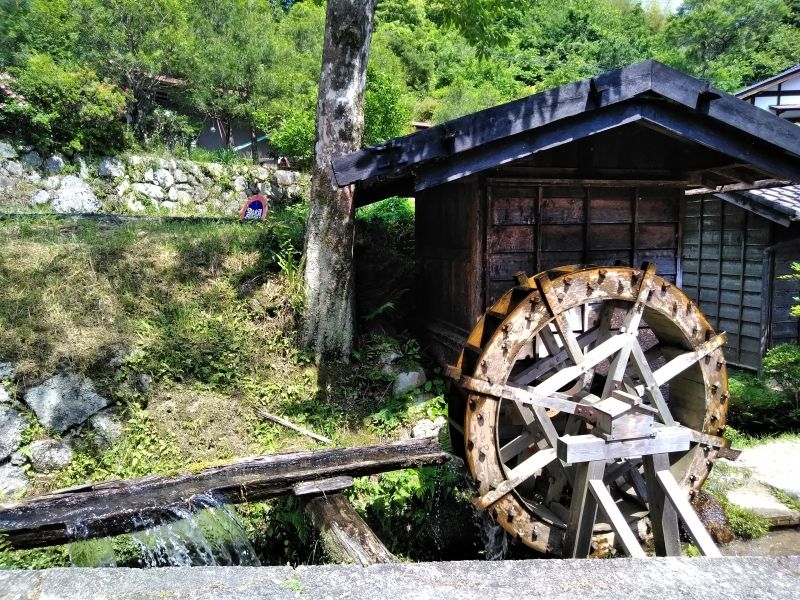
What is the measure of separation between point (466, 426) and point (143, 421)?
12.1 ft

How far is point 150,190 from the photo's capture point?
14695mm

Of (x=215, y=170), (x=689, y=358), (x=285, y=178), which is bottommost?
(x=689, y=358)

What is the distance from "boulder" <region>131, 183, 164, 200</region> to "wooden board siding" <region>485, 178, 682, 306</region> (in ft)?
40.0

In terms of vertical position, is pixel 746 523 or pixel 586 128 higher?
pixel 586 128

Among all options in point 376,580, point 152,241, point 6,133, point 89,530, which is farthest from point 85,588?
point 6,133

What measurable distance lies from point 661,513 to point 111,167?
1527 centimetres

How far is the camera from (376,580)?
142cm

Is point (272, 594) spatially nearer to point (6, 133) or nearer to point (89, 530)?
point (89, 530)

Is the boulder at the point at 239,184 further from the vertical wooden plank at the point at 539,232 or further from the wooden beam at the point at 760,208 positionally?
the wooden beam at the point at 760,208

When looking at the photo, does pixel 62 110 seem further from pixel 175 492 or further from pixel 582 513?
pixel 582 513

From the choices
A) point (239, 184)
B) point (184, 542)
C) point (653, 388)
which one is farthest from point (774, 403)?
point (239, 184)

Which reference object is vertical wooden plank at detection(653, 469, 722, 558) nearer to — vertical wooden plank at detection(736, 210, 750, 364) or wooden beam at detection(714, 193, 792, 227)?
wooden beam at detection(714, 193, 792, 227)

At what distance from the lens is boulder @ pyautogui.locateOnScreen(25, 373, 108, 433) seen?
5.58 meters

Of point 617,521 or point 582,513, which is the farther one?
point 582,513
